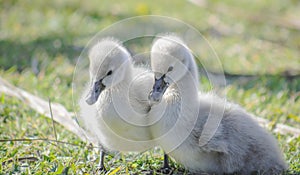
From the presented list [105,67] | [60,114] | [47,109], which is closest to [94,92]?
[105,67]

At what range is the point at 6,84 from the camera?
5.40 metres

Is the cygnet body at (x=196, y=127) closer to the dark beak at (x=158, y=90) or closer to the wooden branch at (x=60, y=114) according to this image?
the dark beak at (x=158, y=90)

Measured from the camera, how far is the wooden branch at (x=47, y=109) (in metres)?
4.51

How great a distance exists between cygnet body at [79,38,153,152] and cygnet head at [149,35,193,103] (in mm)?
163

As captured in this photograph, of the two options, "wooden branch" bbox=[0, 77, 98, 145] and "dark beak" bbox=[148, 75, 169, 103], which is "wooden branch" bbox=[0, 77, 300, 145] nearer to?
"wooden branch" bbox=[0, 77, 98, 145]

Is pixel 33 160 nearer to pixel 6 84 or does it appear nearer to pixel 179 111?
pixel 179 111

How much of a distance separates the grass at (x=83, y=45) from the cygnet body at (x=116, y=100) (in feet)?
0.79

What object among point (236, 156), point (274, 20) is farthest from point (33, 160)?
point (274, 20)

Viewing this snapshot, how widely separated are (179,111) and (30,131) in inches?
56.4

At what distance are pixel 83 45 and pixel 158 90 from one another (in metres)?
3.67

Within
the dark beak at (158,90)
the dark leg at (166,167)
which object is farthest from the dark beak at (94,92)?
the dark leg at (166,167)

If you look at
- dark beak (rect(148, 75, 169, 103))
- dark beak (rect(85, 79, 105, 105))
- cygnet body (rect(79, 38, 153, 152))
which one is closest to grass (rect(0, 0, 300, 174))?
cygnet body (rect(79, 38, 153, 152))

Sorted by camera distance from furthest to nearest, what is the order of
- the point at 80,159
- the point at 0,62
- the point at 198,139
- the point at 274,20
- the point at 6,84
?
the point at 274,20 → the point at 0,62 → the point at 6,84 → the point at 80,159 → the point at 198,139

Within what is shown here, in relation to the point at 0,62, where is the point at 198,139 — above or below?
below
